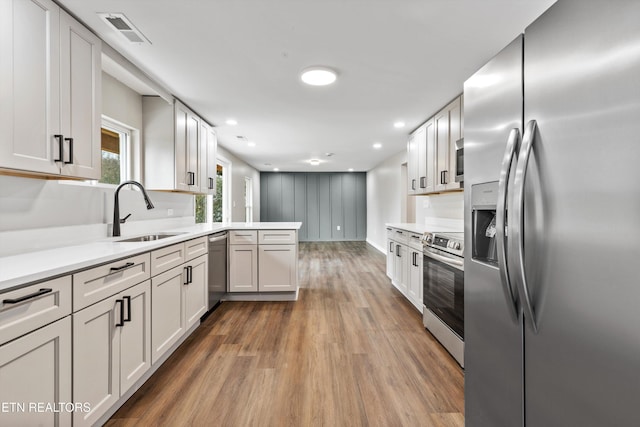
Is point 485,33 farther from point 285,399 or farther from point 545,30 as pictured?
point 285,399

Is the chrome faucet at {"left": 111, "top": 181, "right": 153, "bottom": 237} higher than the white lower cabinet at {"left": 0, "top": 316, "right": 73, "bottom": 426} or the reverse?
higher

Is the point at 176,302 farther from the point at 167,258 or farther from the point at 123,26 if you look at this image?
the point at 123,26

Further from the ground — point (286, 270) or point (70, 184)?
point (70, 184)

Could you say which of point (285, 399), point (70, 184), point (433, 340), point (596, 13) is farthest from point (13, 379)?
point (433, 340)

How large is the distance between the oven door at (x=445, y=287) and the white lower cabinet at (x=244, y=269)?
198 centimetres

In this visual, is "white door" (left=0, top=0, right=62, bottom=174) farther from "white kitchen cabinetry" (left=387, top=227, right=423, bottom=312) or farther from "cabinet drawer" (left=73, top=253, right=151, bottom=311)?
"white kitchen cabinetry" (left=387, top=227, right=423, bottom=312)

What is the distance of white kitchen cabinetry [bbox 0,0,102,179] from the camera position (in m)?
1.42

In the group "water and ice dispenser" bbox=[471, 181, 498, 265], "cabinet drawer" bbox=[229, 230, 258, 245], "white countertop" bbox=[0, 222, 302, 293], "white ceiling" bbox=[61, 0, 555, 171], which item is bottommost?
"cabinet drawer" bbox=[229, 230, 258, 245]

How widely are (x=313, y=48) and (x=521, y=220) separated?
193 cm

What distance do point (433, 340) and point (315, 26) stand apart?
264cm

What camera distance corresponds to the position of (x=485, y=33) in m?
2.01

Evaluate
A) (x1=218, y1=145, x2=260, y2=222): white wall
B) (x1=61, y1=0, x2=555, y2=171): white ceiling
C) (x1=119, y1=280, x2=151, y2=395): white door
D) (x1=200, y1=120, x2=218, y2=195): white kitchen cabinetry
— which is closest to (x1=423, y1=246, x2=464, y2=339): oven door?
(x1=61, y1=0, x2=555, y2=171): white ceiling

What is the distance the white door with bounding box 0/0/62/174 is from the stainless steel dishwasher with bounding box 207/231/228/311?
1.71 m

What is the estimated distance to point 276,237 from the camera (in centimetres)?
368
